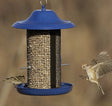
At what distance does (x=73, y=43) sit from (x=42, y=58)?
9436mm

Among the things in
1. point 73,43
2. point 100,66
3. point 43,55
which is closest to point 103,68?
point 100,66

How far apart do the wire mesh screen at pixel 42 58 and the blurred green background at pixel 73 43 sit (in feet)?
18.8

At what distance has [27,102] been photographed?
15734 mm

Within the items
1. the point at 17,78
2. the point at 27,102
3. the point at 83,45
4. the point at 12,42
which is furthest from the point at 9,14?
the point at 17,78

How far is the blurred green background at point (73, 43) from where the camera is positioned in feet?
52.7

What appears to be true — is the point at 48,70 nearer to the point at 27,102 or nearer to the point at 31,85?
the point at 31,85

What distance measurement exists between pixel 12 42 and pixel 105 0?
372 cm

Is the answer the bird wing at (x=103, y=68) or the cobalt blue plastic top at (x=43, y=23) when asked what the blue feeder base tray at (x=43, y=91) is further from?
the cobalt blue plastic top at (x=43, y=23)

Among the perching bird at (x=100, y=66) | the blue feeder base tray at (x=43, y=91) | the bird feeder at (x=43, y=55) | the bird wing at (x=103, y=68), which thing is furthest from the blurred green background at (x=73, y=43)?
the blue feeder base tray at (x=43, y=91)

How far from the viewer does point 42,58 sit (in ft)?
29.2

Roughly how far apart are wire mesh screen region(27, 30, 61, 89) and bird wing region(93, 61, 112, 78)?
0.63 metres

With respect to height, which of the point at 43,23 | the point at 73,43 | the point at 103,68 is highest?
the point at 43,23

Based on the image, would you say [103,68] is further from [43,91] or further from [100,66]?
[43,91]

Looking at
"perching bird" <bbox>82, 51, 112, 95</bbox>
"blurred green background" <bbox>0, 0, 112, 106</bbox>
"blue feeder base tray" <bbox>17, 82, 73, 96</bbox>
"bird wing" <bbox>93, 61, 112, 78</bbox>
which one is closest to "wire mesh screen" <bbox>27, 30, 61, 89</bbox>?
"blue feeder base tray" <bbox>17, 82, 73, 96</bbox>
